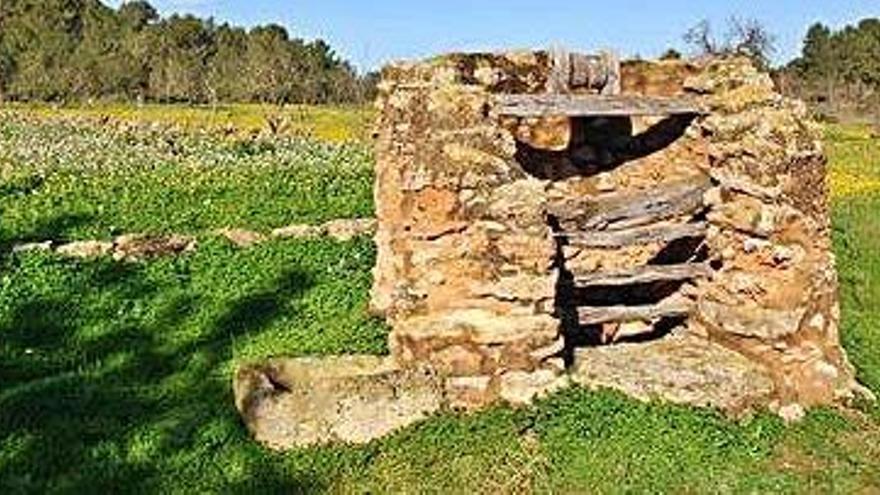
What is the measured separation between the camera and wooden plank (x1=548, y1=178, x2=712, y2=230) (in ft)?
35.3

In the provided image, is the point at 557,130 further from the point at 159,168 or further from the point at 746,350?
the point at 159,168

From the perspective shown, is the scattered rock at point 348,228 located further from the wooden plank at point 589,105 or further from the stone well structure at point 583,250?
the wooden plank at point 589,105

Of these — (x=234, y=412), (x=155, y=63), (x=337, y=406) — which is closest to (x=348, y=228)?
(x=234, y=412)

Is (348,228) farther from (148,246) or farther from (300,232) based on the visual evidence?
(148,246)

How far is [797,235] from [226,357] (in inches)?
202

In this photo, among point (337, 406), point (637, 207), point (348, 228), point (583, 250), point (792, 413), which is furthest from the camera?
point (348, 228)

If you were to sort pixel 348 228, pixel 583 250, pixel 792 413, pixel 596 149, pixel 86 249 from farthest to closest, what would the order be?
pixel 348 228
pixel 86 249
pixel 596 149
pixel 583 250
pixel 792 413

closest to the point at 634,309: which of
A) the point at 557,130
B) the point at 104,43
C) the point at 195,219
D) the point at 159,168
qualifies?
the point at 557,130

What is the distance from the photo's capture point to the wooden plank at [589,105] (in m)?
10.2

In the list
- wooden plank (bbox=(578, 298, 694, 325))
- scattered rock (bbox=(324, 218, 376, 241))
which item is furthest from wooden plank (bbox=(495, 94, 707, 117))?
scattered rock (bbox=(324, 218, 376, 241))

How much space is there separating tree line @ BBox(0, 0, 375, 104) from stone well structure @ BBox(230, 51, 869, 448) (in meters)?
53.8

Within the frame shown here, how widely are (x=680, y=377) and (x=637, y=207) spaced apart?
182 centimetres

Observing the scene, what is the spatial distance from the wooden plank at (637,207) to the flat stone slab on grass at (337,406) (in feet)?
7.44

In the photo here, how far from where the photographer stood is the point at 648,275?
10.9 metres
